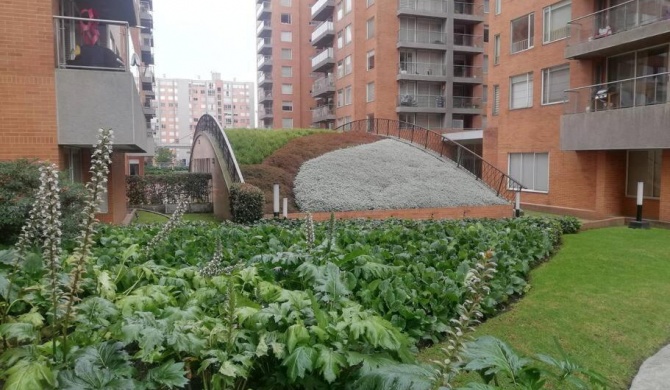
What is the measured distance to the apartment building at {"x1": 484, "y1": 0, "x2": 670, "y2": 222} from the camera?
17219 mm

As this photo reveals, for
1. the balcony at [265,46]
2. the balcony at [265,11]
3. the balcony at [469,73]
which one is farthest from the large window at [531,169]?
the balcony at [265,11]

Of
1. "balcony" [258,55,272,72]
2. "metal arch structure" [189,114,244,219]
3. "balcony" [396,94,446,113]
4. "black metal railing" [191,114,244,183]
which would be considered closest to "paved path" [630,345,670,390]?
"metal arch structure" [189,114,244,219]

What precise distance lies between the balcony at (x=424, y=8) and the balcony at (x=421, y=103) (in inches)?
260

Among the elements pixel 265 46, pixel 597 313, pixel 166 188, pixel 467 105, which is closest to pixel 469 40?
pixel 467 105

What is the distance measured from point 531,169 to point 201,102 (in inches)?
6082

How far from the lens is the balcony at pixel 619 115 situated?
1639cm

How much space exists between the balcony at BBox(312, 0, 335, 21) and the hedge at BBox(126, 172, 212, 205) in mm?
34731

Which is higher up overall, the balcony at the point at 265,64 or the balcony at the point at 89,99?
the balcony at the point at 265,64

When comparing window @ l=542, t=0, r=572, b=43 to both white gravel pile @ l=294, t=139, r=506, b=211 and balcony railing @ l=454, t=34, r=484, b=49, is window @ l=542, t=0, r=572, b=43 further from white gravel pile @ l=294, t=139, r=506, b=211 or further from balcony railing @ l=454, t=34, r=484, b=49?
balcony railing @ l=454, t=34, r=484, b=49

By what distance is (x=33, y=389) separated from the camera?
2820mm

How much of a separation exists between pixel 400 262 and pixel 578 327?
232 centimetres

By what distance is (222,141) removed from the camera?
21.0 metres

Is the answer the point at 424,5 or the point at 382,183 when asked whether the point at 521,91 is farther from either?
the point at 424,5

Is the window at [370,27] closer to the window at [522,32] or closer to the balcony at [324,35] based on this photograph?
the balcony at [324,35]
